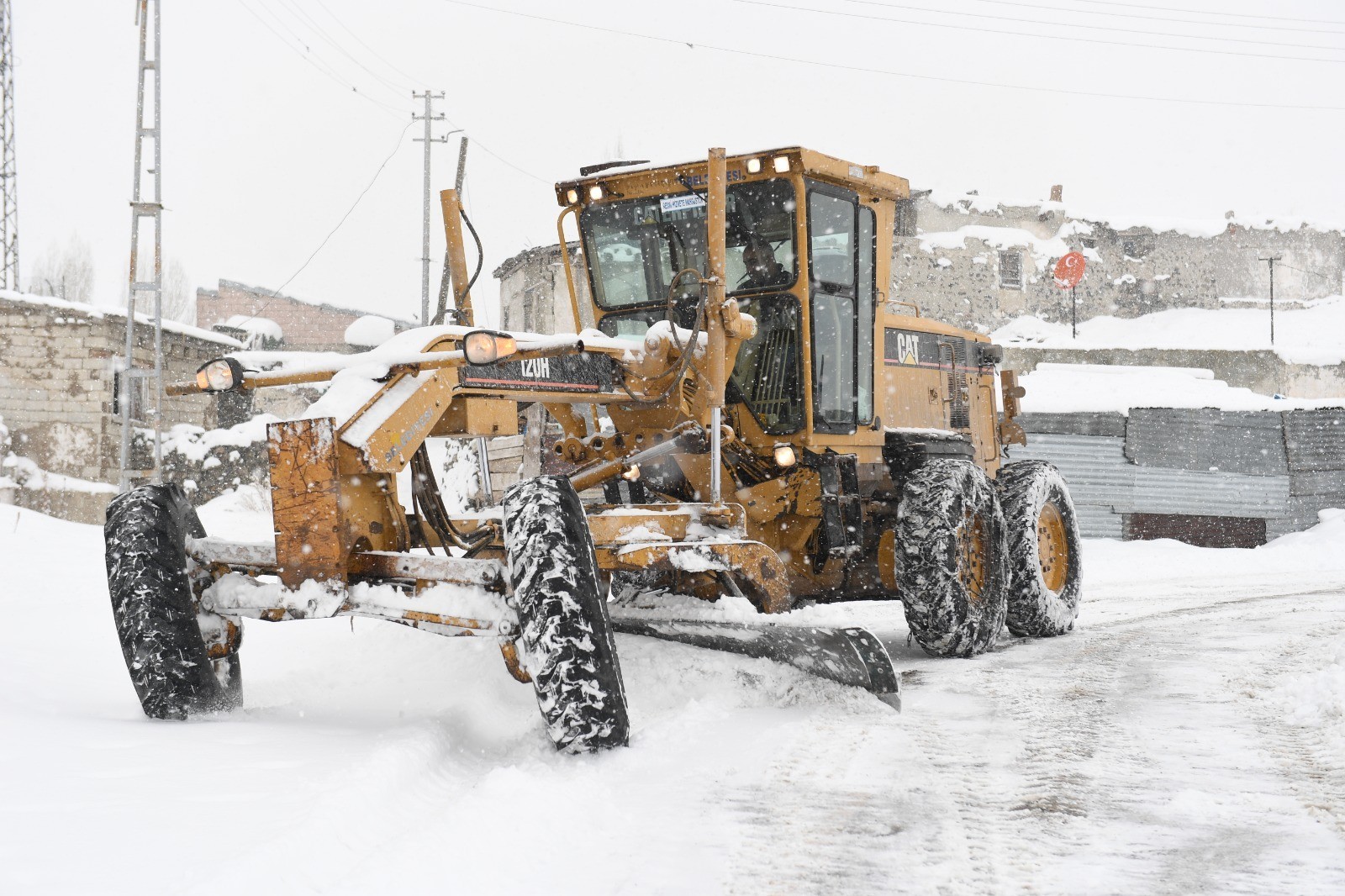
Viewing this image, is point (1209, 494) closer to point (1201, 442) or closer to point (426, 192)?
point (1201, 442)

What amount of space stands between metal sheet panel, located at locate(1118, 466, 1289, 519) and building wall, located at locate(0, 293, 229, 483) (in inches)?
619

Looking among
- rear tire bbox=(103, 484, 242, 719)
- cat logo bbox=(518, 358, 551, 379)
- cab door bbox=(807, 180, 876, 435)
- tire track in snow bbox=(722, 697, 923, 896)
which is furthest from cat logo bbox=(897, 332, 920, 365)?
rear tire bbox=(103, 484, 242, 719)

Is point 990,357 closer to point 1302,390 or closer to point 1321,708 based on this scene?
point 1321,708

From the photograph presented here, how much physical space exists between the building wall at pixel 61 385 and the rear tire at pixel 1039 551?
602 inches

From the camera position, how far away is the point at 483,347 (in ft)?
14.6

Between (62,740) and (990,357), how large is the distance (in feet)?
24.4

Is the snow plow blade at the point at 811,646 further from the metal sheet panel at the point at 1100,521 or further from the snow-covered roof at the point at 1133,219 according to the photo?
the snow-covered roof at the point at 1133,219

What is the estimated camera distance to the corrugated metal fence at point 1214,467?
17.7m

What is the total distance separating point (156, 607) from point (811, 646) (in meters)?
2.78

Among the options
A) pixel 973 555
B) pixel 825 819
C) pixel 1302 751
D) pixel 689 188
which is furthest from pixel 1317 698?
pixel 689 188

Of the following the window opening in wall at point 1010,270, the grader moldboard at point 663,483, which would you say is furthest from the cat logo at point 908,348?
the window opening in wall at point 1010,270

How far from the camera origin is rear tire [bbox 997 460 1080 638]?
27.3 ft

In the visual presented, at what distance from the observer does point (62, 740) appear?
4.10 meters

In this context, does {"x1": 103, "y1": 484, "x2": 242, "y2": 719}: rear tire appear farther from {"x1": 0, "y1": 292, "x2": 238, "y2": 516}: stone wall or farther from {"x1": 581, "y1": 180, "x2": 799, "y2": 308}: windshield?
{"x1": 0, "y1": 292, "x2": 238, "y2": 516}: stone wall
